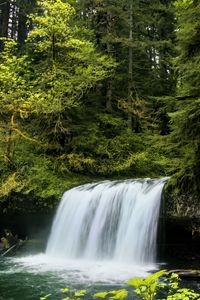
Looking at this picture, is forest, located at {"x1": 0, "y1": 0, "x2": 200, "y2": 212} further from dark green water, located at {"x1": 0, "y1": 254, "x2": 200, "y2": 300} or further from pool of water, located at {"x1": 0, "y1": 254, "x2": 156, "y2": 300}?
dark green water, located at {"x1": 0, "y1": 254, "x2": 200, "y2": 300}

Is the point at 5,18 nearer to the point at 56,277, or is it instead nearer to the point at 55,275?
the point at 55,275

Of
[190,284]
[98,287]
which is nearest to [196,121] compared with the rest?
[190,284]

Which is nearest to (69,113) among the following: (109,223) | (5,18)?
(109,223)

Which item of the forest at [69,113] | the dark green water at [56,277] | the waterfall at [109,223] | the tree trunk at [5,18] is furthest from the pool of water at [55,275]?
the tree trunk at [5,18]

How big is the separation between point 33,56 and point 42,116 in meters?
5.74

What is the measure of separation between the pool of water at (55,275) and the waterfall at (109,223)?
1.26 feet

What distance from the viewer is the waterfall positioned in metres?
10.1

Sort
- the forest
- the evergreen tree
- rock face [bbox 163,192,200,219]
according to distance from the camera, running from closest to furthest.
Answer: the evergreen tree → rock face [bbox 163,192,200,219] → the forest

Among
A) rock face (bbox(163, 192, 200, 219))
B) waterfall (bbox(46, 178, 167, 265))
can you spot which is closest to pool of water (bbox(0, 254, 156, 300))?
waterfall (bbox(46, 178, 167, 265))

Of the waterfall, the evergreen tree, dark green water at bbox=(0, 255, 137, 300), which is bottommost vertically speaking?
dark green water at bbox=(0, 255, 137, 300)

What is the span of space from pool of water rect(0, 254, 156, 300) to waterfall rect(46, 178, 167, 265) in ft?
1.26

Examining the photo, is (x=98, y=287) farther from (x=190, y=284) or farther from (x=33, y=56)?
(x=33, y=56)

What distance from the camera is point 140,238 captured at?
399 inches

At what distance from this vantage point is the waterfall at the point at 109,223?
10133mm
